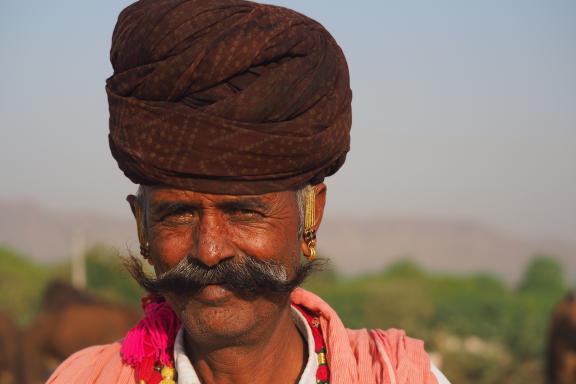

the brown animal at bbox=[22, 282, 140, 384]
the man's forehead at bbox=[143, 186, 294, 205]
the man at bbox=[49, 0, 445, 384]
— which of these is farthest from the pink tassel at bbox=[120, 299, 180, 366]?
the brown animal at bbox=[22, 282, 140, 384]

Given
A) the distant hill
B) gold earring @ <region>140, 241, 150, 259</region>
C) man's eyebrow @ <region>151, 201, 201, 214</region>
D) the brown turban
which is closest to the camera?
the brown turban

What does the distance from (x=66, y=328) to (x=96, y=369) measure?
9.24m

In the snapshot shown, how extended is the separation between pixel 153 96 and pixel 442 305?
32.5m

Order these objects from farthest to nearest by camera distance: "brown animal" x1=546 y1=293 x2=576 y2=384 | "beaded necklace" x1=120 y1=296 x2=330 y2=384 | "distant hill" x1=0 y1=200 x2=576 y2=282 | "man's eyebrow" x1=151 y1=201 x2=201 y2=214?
"distant hill" x1=0 y1=200 x2=576 y2=282 → "brown animal" x1=546 y1=293 x2=576 y2=384 → "beaded necklace" x1=120 y1=296 x2=330 y2=384 → "man's eyebrow" x1=151 y1=201 x2=201 y2=214

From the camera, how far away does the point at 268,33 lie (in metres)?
2.88

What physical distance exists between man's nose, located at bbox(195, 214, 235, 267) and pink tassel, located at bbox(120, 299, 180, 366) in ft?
1.93

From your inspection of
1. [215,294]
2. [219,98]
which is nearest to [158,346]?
[215,294]

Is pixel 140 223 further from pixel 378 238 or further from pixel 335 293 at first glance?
pixel 378 238

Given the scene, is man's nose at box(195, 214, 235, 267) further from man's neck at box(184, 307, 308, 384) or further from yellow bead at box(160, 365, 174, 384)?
yellow bead at box(160, 365, 174, 384)

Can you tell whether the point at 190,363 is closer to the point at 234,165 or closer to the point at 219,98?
the point at 234,165

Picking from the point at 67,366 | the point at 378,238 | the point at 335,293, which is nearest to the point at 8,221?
the point at 378,238

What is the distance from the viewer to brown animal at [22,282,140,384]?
11.9 meters

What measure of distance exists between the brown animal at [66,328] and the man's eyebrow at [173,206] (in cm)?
890

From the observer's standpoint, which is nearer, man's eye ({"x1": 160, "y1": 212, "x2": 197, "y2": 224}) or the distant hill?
man's eye ({"x1": 160, "y1": 212, "x2": 197, "y2": 224})
